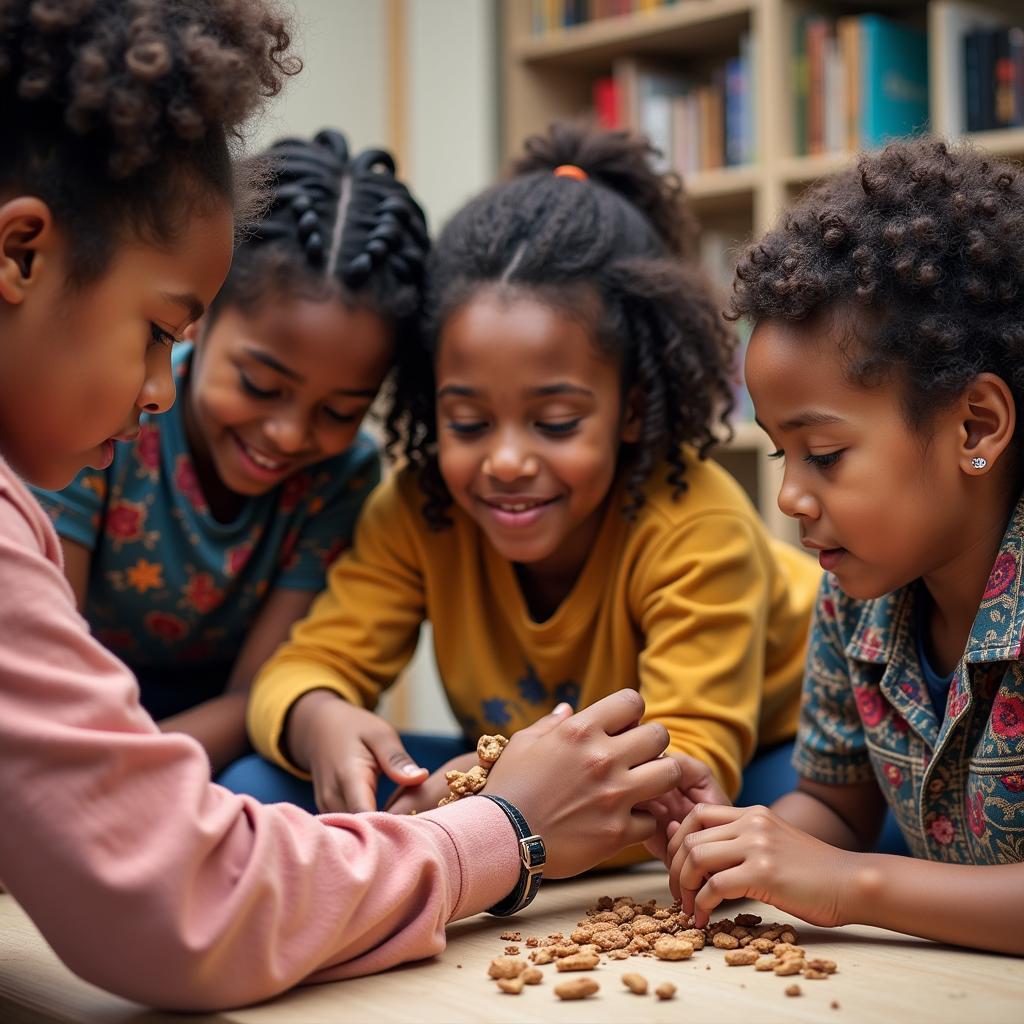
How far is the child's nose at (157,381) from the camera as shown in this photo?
0.92 metres

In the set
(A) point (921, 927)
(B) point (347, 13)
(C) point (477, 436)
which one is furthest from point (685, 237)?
(B) point (347, 13)

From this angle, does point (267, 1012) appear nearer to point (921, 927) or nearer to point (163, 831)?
point (163, 831)

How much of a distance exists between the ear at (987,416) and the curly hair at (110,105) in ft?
2.03

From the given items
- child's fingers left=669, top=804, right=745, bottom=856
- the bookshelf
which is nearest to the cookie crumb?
child's fingers left=669, top=804, right=745, bottom=856

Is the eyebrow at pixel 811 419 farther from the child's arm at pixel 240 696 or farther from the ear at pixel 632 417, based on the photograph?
the child's arm at pixel 240 696

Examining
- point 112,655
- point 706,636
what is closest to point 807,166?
point 706,636

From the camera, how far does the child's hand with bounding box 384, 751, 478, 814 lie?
125 centimetres

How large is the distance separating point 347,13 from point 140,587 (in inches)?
85.6

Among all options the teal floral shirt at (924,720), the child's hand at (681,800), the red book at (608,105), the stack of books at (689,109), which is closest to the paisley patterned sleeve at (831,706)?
the teal floral shirt at (924,720)

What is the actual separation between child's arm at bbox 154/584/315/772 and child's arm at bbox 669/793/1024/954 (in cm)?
74

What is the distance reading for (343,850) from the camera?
0.86m

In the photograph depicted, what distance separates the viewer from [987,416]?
1.07 meters

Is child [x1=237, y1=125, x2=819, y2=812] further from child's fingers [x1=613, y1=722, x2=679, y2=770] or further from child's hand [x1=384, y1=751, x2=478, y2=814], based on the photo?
child's fingers [x1=613, y1=722, x2=679, y2=770]

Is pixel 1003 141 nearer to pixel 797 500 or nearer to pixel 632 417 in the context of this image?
pixel 632 417
